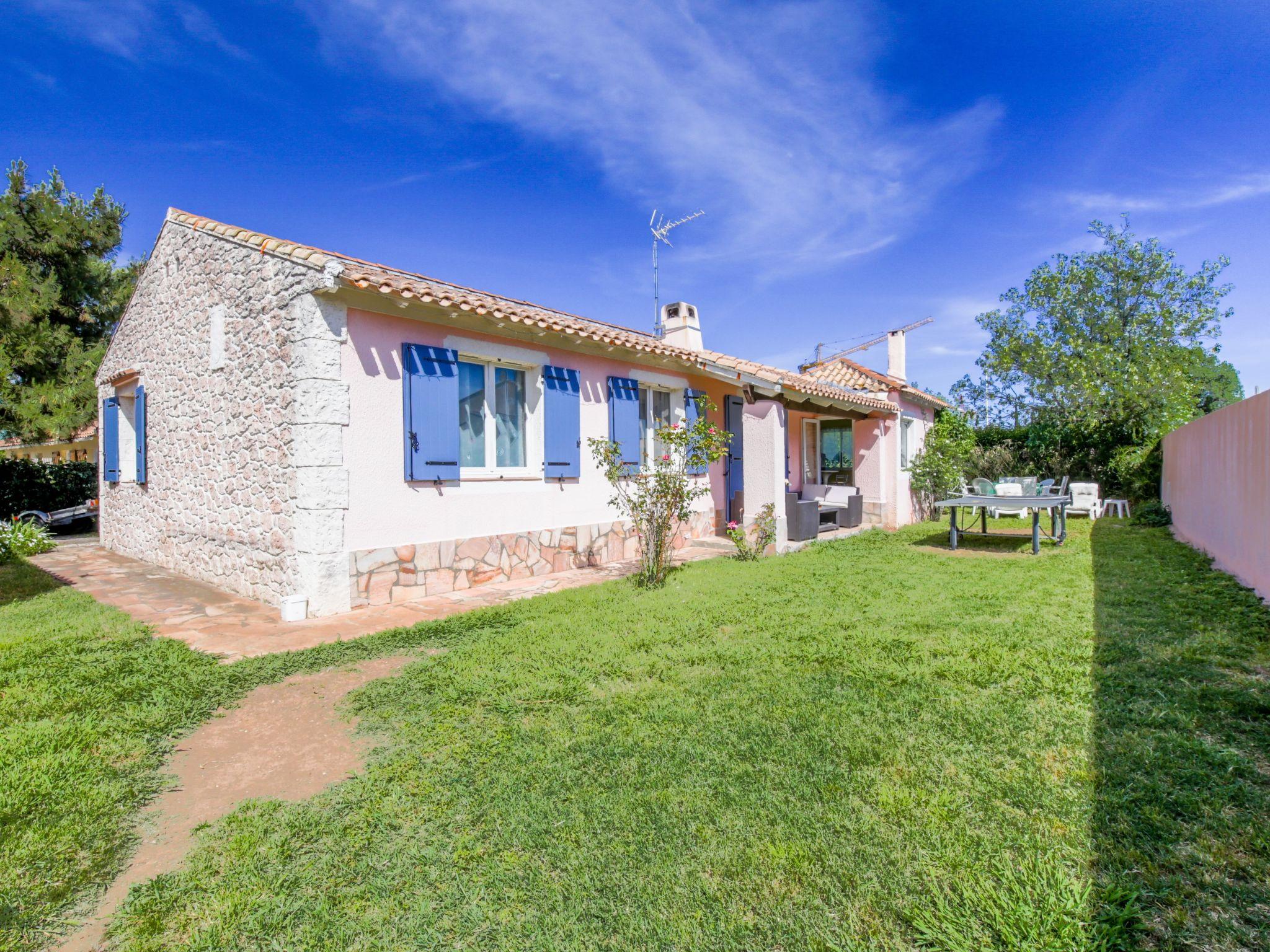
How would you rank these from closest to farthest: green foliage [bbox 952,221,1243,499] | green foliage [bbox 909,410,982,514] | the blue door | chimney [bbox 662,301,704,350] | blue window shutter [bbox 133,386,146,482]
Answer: blue window shutter [bbox 133,386,146,482] < the blue door < chimney [bbox 662,301,704,350] < green foliage [bbox 909,410,982,514] < green foliage [bbox 952,221,1243,499]

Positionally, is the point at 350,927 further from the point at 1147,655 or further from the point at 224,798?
the point at 1147,655

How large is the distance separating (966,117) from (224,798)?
1482 cm

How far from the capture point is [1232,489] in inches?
298

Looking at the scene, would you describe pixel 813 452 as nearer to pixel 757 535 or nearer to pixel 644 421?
pixel 757 535

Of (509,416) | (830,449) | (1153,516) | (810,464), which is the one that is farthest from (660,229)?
(1153,516)

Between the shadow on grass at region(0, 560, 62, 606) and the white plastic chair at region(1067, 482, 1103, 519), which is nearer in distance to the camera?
the shadow on grass at region(0, 560, 62, 606)

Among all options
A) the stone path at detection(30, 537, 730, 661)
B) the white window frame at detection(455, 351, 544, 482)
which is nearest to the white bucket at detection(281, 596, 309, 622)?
the stone path at detection(30, 537, 730, 661)

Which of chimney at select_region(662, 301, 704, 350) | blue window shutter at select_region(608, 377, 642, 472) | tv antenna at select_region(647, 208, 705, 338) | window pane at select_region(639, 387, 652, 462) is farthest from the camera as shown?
tv antenna at select_region(647, 208, 705, 338)

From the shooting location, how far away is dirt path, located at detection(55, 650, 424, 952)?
248cm

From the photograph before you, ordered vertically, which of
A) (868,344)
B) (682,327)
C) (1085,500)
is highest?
(868,344)

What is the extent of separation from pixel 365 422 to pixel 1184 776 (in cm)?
698

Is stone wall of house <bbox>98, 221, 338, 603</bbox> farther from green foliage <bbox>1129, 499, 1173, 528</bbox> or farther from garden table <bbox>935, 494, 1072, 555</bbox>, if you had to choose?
green foliage <bbox>1129, 499, 1173, 528</bbox>

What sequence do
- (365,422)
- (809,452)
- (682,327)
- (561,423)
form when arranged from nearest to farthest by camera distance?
(365,422) → (561,423) → (682,327) → (809,452)

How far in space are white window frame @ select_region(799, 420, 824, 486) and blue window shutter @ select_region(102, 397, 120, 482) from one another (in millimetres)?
14304
